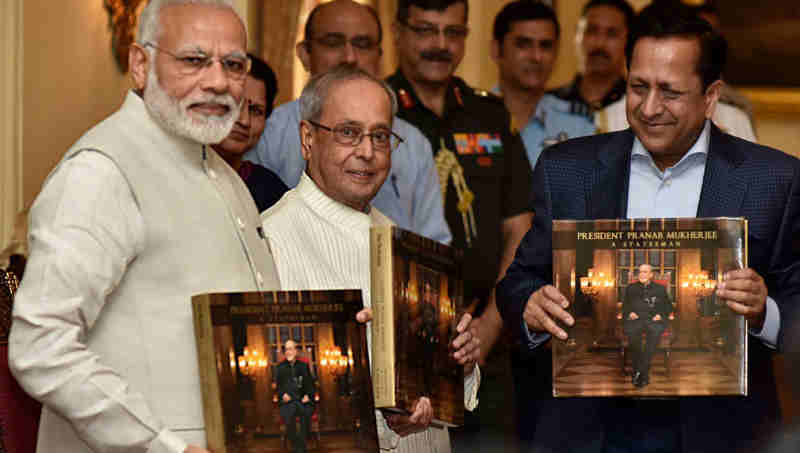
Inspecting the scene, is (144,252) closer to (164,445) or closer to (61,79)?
(164,445)

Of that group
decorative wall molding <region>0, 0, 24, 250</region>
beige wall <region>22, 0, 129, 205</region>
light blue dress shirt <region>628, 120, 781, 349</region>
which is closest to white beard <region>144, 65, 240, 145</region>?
light blue dress shirt <region>628, 120, 781, 349</region>

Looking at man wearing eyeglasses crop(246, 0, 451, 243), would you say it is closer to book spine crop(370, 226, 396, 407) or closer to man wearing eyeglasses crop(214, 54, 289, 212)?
man wearing eyeglasses crop(214, 54, 289, 212)

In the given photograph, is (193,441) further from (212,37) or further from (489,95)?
(489,95)

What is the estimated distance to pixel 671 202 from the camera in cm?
348

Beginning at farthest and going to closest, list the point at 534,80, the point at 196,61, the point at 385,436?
1. the point at 534,80
2. the point at 385,436
3. the point at 196,61

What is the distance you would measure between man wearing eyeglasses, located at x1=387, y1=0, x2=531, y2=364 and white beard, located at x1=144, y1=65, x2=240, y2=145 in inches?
98.4

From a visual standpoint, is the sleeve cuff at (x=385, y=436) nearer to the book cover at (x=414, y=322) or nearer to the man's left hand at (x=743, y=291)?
the book cover at (x=414, y=322)

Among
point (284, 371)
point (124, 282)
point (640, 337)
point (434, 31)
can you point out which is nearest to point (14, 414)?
point (124, 282)

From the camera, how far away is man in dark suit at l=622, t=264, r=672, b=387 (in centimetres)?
314

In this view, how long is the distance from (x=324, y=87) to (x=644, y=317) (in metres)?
1.16

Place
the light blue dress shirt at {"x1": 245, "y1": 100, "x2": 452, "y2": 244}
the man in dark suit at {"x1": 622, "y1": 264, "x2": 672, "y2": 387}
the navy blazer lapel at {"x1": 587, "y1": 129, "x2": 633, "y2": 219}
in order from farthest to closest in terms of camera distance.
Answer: the light blue dress shirt at {"x1": 245, "y1": 100, "x2": 452, "y2": 244} < the navy blazer lapel at {"x1": 587, "y1": 129, "x2": 633, "y2": 219} < the man in dark suit at {"x1": 622, "y1": 264, "x2": 672, "y2": 387}

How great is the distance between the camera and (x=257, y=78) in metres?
4.62

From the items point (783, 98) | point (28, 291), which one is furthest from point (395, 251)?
point (783, 98)

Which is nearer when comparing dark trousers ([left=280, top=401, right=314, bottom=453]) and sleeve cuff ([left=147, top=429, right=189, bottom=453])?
sleeve cuff ([left=147, top=429, right=189, bottom=453])
